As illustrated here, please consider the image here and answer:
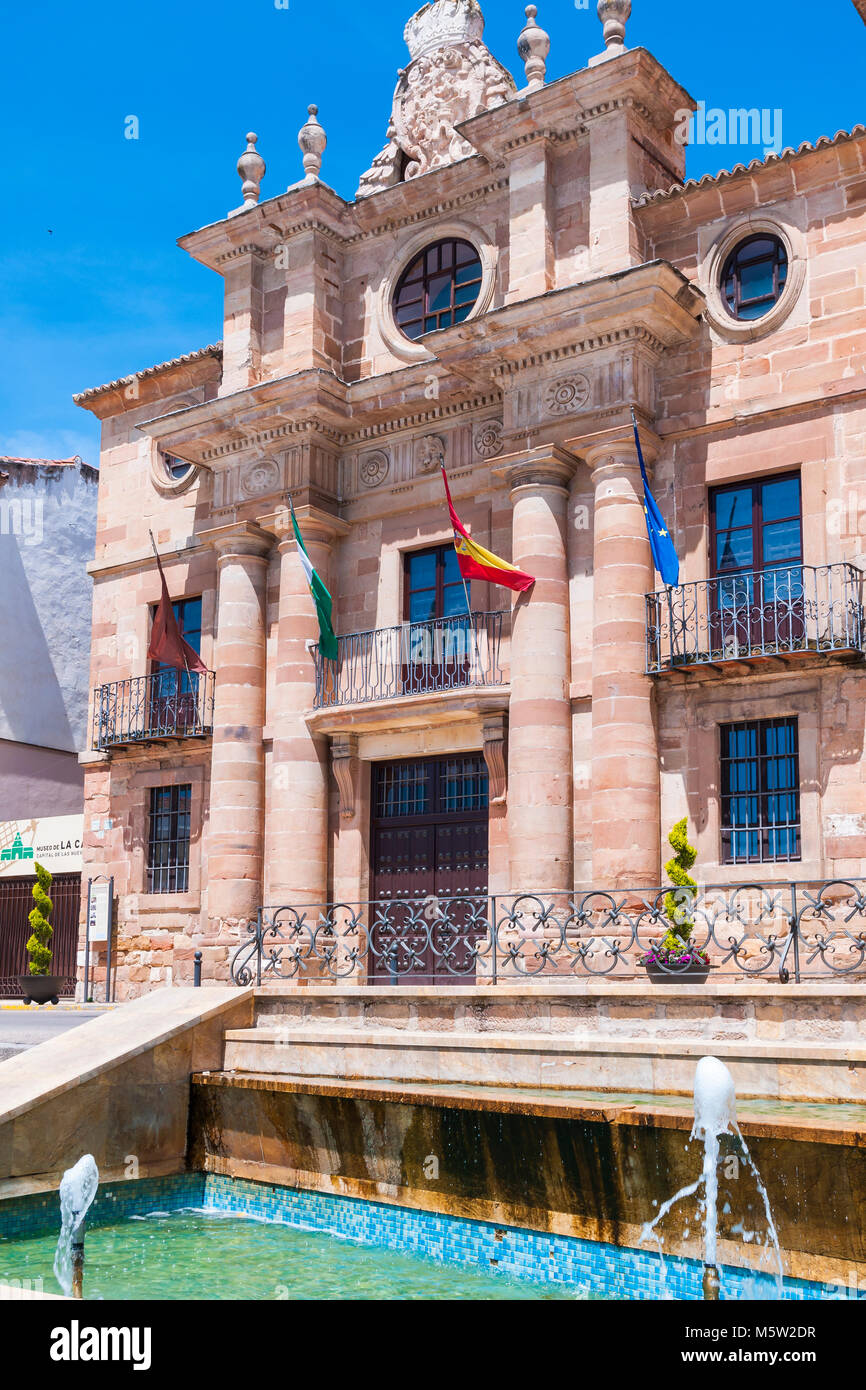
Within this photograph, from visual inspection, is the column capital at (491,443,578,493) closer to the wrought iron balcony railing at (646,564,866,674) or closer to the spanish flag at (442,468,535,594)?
the spanish flag at (442,468,535,594)

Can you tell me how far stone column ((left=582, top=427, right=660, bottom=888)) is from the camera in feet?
59.3

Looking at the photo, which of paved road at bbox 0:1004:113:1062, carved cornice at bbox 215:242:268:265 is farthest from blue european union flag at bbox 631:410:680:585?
carved cornice at bbox 215:242:268:265

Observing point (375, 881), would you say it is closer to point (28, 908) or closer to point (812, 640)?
point (812, 640)

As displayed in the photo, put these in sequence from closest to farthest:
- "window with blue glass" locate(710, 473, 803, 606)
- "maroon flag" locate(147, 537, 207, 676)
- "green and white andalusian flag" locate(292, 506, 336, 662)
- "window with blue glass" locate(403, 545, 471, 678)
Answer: "window with blue glass" locate(710, 473, 803, 606)
"green and white andalusian flag" locate(292, 506, 336, 662)
"window with blue glass" locate(403, 545, 471, 678)
"maroon flag" locate(147, 537, 207, 676)

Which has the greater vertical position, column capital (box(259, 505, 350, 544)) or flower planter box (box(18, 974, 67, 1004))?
column capital (box(259, 505, 350, 544))

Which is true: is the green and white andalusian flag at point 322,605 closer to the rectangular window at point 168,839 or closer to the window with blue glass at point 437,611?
the window with blue glass at point 437,611

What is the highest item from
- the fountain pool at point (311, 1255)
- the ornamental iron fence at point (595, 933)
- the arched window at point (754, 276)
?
the arched window at point (754, 276)

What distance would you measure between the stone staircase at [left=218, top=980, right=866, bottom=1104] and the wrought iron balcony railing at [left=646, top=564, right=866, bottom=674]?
6.32m

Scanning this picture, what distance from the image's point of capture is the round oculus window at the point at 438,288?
22.2m

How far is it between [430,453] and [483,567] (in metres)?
3.57

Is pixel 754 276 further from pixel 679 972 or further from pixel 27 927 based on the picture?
pixel 27 927

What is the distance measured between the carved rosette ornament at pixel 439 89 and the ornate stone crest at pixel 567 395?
519 centimetres

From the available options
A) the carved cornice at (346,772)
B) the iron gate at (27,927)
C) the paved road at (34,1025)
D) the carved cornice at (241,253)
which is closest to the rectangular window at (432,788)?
the carved cornice at (346,772)

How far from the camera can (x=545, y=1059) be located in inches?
480
